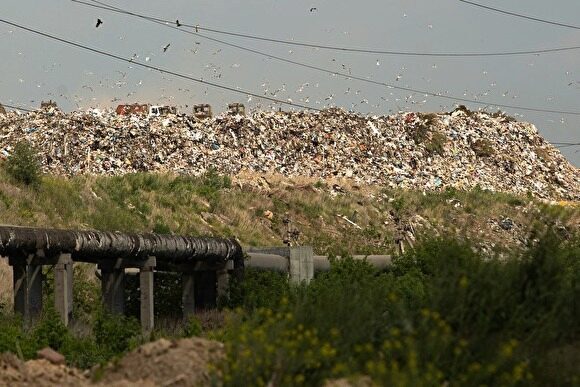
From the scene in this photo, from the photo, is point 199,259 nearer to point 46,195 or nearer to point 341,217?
point 46,195

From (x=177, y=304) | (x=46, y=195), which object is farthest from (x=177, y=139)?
(x=177, y=304)

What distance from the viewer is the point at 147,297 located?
22.7m

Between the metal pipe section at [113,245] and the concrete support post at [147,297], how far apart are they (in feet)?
0.73

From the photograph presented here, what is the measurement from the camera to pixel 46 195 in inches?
1432

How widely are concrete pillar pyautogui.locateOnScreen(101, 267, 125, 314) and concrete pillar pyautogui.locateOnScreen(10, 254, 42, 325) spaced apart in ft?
6.55

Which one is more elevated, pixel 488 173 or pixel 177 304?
pixel 488 173

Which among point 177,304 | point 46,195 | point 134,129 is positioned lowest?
point 177,304

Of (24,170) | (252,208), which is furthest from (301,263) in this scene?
(252,208)

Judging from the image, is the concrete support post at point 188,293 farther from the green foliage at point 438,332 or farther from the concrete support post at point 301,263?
the green foliage at point 438,332

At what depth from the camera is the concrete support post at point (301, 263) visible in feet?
86.6

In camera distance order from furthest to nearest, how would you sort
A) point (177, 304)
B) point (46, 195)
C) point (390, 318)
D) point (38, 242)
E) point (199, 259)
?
1. point (46, 195)
2. point (177, 304)
3. point (199, 259)
4. point (38, 242)
5. point (390, 318)

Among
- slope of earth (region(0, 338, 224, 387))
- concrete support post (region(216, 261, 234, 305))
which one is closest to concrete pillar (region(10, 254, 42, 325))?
concrete support post (region(216, 261, 234, 305))

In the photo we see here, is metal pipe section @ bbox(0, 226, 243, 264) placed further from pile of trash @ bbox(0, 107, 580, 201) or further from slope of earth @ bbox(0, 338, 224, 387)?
pile of trash @ bbox(0, 107, 580, 201)

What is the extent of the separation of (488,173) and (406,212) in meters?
12.6
